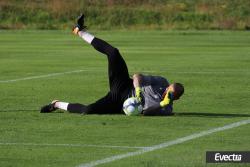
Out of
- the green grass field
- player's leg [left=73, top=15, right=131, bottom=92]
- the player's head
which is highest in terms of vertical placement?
player's leg [left=73, top=15, right=131, bottom=92]

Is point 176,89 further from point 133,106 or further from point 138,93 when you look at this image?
point 133,106

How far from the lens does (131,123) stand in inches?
647

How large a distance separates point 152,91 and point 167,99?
1.15 feet

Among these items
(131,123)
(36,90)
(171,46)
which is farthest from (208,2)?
(131,123)

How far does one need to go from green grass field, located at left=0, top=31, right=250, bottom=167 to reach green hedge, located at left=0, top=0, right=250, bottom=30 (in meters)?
31.7

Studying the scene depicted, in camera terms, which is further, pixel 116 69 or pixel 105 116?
pixel 116 69

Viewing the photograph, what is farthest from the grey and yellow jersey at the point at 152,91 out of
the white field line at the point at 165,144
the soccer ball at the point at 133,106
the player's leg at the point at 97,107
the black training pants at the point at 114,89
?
the white field line at the point at 165,144

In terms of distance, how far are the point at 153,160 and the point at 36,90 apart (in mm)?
10080

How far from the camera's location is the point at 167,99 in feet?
55.7

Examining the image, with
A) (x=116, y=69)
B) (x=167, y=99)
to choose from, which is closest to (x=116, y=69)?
(x=116, y=69)

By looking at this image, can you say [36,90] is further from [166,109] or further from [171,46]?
[171,46]

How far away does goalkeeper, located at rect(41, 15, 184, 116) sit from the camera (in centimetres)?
1712

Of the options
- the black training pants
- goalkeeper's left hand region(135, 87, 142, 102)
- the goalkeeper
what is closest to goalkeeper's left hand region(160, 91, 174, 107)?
the goalkeeper

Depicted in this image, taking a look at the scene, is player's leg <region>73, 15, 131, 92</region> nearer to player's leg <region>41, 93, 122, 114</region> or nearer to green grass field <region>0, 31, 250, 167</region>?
player's leg <region>41, 93, 122, 114</region>
